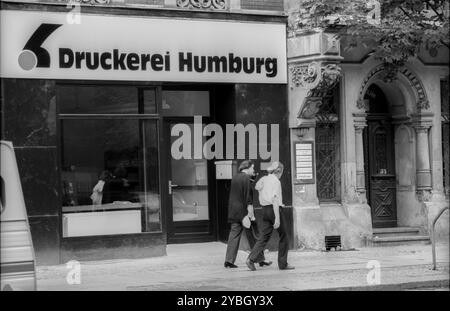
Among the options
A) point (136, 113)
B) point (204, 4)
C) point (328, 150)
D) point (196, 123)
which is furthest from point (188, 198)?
point (204, 4)

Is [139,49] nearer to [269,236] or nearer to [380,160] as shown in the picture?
[269,236]

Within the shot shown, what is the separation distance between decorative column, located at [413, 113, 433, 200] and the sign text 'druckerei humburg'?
3673 millimetres

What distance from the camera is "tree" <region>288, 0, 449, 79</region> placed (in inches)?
566

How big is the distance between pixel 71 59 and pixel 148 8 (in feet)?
5.98

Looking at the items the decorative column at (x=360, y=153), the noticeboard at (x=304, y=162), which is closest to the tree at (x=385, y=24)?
the decorative column at (x=360, y=153)

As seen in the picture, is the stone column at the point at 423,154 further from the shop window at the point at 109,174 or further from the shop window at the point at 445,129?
the shop window at the point at 109,174

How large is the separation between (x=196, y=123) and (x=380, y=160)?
452 cm

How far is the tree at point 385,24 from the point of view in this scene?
47.2ft

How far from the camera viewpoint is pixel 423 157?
18.8m

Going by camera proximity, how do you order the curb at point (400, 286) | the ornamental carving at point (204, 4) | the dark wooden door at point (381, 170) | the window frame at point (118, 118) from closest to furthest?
1. the curb at point (400, 286)
2. the window frame at point (118, 118)
3. the ornamental carving at point (204, 4)
4. the dark wooden door at point (381, 170)

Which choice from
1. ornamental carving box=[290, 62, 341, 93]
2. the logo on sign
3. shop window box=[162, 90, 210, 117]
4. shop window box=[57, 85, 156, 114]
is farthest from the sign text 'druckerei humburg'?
shop window box=[162, 90, 210, 117]

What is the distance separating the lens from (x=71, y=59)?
15367mm

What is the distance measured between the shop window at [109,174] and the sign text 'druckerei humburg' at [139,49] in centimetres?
53
